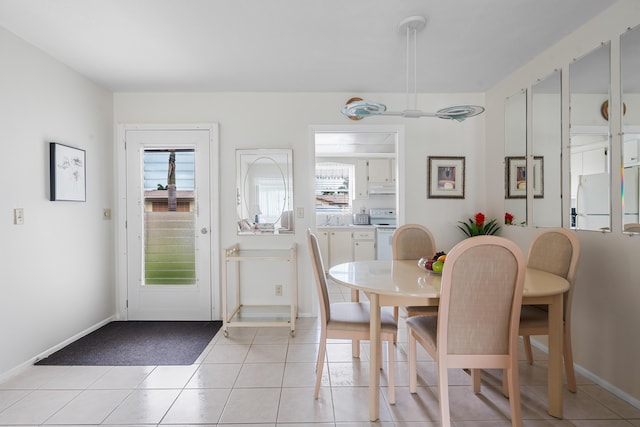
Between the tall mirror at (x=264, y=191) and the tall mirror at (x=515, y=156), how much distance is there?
2.10 metres

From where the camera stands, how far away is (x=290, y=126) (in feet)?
10.9

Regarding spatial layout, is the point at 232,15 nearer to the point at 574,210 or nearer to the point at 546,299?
the point at 546,299

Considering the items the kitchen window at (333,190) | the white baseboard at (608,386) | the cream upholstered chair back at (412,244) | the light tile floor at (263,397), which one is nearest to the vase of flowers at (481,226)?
the cream upholstered chair back at (412,244)

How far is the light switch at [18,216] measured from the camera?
2.21 metres

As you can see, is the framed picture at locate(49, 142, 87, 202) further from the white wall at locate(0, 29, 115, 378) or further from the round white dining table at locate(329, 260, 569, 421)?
the round white dining table at locate(329, 260, 569, 421)

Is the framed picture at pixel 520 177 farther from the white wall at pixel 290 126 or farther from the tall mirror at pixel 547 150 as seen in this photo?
the white wall at pixel 290 126

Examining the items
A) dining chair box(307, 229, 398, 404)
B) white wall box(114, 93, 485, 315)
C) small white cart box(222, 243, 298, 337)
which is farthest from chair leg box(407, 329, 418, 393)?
white wall box(114, 93, 485, 315)

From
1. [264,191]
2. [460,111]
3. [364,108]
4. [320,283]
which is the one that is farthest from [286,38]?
[320,283]

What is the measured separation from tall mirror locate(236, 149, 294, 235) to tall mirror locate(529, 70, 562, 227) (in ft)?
7.23

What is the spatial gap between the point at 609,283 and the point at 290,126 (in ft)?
9.44

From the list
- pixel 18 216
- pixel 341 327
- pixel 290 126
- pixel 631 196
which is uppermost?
pixel 290 126

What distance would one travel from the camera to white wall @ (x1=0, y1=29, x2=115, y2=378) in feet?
7.13

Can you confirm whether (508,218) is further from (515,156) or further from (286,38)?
(286,38)

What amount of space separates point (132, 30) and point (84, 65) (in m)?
0.90
